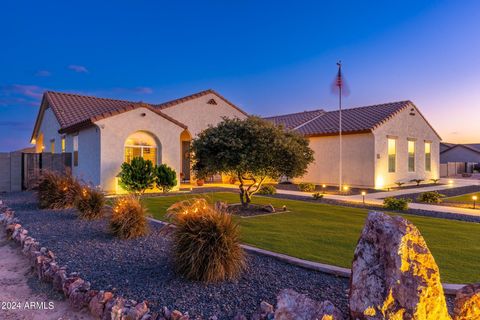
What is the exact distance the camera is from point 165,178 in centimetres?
1509

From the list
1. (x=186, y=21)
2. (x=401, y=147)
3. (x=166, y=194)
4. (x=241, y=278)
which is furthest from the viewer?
(x=401, y=147)

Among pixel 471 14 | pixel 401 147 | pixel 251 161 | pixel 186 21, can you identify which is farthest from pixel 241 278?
pixel 401 147

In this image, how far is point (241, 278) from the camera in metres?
4.20

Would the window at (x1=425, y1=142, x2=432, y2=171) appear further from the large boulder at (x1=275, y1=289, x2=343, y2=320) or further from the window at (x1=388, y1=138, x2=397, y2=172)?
the large boulder at (x1=275, y1=289, x2=343, y2=320)

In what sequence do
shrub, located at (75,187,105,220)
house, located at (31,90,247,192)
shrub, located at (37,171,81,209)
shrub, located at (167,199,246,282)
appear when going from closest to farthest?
shrub, located at (167,199,246,282)
shrub, located at (75,187,105,220)
shrub, located at (37,171,81,209)
house, located at (31,90,247,192)

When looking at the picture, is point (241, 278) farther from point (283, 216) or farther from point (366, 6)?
point (366, 6)

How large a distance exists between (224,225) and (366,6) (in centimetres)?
1424

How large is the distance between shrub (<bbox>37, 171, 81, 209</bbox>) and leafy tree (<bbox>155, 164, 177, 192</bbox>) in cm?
497

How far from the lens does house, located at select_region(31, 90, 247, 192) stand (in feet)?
47.3

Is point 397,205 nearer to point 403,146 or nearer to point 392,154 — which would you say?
point 392,154

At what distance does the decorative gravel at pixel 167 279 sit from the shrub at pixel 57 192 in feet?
11.2

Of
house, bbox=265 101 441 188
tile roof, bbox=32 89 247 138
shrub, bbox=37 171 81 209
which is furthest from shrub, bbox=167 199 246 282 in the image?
house, bbox=265 101 441 188

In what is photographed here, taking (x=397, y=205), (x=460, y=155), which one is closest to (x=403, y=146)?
(x=397, y=205)

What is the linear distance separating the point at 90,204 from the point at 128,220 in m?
2.78
